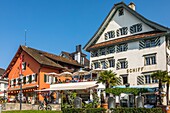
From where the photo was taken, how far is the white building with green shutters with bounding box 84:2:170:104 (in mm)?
40906

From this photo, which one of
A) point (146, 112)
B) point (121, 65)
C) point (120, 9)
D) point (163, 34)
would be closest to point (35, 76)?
point (121, 65)

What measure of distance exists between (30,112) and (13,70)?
2929cm

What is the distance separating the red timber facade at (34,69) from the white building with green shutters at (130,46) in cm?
786

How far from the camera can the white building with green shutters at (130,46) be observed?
40.9 metres

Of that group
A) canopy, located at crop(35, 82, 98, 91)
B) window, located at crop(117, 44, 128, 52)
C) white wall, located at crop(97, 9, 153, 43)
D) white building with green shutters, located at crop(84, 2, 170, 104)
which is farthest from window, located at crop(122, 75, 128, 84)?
white wall, located at crop(97, 9, 153, 43)

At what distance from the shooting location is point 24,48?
53.8 m

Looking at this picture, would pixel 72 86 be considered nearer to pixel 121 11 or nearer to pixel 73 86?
pixel 73 86

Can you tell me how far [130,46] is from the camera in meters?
44.8

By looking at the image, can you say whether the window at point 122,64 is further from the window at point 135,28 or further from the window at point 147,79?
the window at point 135,28

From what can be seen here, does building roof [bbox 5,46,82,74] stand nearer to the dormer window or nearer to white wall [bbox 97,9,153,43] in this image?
white wall [bbox 97,9,153,43]

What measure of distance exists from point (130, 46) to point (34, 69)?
60.2ft

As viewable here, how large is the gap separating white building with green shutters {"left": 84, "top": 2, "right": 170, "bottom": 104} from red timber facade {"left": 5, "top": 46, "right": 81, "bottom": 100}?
7.86m

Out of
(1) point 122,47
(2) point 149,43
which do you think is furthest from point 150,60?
(1) point 122,47

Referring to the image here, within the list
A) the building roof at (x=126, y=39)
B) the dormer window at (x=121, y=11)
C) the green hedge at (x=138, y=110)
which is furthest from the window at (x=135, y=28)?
the green hedge at (x=138, y=110)
